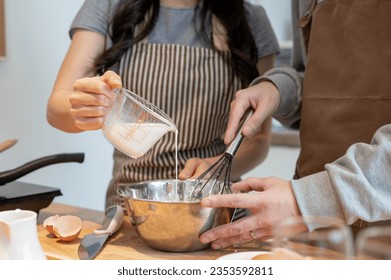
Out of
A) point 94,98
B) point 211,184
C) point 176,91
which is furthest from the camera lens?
point 176,91

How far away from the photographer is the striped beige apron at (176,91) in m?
1.18

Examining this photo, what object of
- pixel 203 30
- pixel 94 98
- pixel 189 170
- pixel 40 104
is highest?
pixel 94 98

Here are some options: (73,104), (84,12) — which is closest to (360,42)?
(73,104)

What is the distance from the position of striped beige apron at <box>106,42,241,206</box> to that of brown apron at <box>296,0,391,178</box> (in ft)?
0.81

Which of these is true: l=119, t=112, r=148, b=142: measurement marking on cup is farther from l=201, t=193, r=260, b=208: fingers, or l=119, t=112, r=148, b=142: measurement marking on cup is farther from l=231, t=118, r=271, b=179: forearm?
l=231, t=118, r=271, b=179: forearm

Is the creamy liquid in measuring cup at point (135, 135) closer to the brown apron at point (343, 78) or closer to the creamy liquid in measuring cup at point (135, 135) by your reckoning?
the creamy liquid in measuring cup at point (135, 135)

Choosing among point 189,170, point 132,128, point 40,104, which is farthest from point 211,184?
point 40,104

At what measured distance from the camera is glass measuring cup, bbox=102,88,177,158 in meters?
0.79

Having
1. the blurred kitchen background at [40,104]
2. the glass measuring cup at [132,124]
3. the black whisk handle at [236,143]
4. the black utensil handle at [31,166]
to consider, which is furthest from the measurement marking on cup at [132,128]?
the blurred kitchen background at [40,104]

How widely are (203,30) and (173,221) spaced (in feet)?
1.91

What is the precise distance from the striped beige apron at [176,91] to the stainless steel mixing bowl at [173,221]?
36 centimetres

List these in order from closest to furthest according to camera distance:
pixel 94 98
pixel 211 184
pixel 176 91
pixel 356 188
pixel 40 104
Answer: pixel 356 188, pixel 94 98, pixel 211 184, pixel 176 91, pixel 40 104

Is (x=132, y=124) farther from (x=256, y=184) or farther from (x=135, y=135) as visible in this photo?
(x=256, y=184)

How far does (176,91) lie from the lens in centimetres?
119
